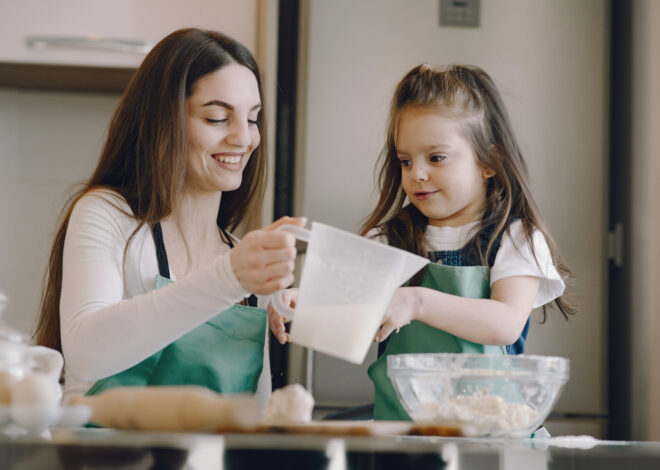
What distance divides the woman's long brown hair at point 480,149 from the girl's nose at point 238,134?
27 cm

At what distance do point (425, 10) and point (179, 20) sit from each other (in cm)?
60

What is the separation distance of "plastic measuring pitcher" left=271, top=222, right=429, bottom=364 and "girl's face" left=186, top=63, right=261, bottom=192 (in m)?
0.58

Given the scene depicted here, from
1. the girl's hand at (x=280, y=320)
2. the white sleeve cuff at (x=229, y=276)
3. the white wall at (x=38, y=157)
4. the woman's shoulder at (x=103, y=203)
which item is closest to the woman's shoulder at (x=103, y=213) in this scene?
the woman's shoulder at (x=103, y=203)

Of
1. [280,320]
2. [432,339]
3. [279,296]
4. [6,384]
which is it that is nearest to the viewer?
[6,384]

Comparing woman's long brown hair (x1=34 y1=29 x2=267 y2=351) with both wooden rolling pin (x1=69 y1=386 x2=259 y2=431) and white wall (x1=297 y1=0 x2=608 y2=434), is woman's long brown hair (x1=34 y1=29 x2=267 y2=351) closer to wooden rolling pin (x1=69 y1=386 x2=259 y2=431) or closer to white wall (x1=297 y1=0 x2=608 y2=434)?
white wall (x1=297 y1=0 x2=608 y2=434)

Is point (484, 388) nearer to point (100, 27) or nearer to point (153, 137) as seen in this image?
point (153, 137)

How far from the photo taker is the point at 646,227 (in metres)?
1.91

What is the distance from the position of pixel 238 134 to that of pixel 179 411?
82 cm

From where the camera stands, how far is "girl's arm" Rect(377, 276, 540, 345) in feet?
3.54

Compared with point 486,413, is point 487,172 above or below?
above

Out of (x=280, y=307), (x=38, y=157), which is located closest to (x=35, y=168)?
(x=38, y=157)

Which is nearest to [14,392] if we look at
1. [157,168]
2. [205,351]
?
Result: [205,351]

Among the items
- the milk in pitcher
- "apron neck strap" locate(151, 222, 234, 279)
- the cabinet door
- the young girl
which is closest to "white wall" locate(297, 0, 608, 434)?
the cabinet door

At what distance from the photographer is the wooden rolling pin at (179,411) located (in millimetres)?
581
